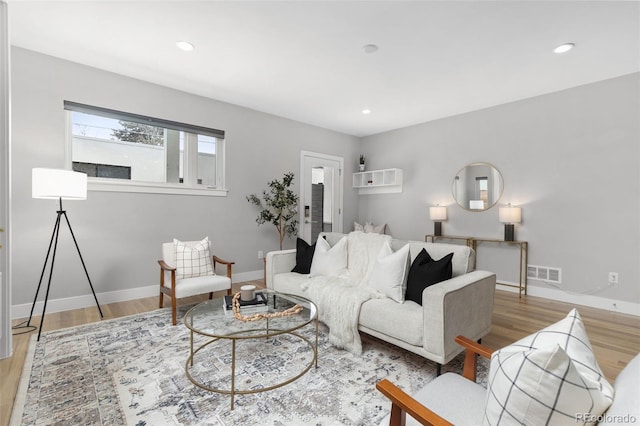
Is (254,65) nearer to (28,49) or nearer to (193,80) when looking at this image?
(193,80)

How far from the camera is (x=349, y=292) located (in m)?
2.49

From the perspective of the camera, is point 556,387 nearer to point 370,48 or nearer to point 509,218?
point 370,48

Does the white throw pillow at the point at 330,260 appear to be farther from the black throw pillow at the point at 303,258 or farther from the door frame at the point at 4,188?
the door frame at the point at 4,188

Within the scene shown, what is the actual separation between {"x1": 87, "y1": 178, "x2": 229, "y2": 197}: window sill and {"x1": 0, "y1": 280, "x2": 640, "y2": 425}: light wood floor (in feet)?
4.30

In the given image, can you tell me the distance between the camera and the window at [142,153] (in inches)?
133

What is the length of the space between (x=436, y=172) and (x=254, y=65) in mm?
3351

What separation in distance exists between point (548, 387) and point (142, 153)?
4285 mm

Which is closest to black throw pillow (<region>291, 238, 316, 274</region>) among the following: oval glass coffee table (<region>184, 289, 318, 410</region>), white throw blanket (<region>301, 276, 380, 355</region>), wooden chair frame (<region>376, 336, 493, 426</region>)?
white throw blanket (<region>301, 276, 380, 355</region>)

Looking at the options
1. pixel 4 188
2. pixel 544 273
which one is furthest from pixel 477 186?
pixel 4 188

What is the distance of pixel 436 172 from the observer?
199 inches

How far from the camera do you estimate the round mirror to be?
4.38m

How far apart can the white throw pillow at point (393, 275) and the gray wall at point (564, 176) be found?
2.61 meters

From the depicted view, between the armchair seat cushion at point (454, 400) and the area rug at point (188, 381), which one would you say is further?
the area rug at point (188, 381)

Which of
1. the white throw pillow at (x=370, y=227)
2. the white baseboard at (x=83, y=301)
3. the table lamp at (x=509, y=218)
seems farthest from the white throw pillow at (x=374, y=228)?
the white baseboard at (x=83, y=301)
